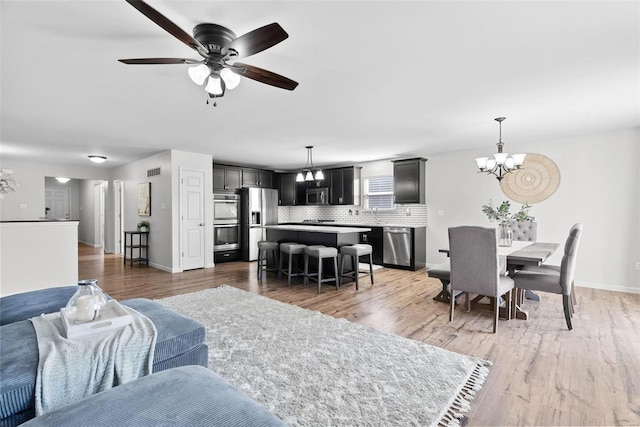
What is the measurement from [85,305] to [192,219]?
4730 mm

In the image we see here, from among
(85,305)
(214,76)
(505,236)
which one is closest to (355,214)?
(505,236)

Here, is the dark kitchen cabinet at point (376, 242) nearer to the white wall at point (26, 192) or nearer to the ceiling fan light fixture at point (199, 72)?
the ceiling fan light fixture at point (199, 72)

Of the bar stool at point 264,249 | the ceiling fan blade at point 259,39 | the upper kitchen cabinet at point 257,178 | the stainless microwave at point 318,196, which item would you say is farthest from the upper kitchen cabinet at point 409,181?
the ceiling fan blade at point 259,39

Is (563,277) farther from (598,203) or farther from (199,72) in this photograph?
(199,72)

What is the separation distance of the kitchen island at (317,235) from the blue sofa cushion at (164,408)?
11.6 ft

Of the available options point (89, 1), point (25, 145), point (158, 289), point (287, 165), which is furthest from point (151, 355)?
point (287, 165)

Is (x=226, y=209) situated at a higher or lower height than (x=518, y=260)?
higher

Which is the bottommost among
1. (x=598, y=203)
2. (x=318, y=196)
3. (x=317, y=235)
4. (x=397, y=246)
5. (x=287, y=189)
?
(x=397, y=246)

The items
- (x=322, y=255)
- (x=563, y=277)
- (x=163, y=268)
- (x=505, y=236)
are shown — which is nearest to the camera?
(x=563, y=277)

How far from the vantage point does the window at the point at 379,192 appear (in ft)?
23.3

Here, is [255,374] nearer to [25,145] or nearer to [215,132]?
[215,132]

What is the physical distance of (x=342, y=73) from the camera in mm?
2641

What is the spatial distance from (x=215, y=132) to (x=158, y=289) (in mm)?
2507

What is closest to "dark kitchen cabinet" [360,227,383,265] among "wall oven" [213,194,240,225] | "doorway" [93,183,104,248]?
"wall oven" [213,194,240,225]
